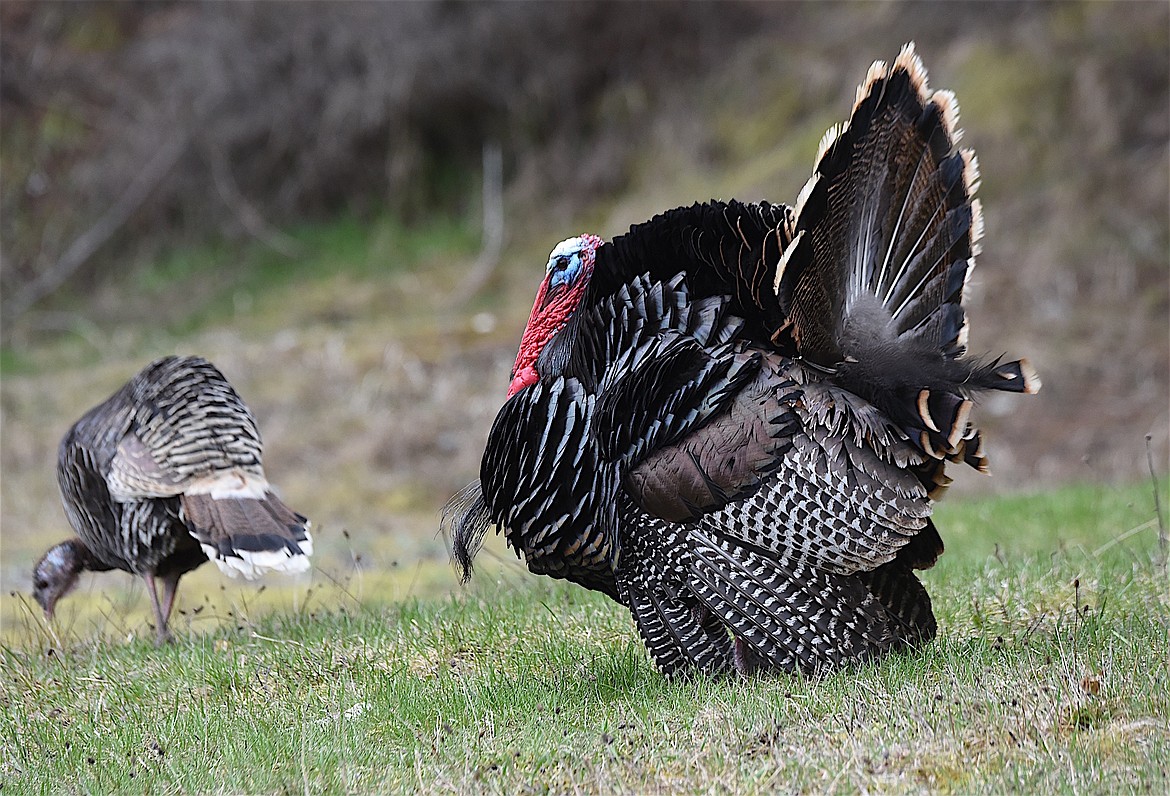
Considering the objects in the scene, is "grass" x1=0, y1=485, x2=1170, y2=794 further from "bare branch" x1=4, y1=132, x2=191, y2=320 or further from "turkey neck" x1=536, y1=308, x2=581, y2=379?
"bare branch" x1=4, y1=132, x2=191, y2=320

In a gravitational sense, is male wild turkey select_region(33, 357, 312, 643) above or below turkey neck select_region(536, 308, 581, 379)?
below

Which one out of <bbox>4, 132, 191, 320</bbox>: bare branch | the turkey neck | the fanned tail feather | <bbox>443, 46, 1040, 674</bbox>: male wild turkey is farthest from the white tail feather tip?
<bbox>4, 132, 191, 320</bbox>: bare branch

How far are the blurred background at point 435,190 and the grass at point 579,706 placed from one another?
5721mm

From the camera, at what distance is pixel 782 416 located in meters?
4.47

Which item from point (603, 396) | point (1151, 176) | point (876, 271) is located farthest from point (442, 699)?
point (1151, 176)

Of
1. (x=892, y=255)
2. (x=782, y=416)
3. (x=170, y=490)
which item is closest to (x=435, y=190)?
(x=170, y=490)

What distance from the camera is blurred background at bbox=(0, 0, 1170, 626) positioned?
549 inches

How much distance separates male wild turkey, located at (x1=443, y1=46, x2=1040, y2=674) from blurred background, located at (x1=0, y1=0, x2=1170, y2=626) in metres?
6.77

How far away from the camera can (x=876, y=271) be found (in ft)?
15.1

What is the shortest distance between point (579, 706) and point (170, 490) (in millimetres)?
2961

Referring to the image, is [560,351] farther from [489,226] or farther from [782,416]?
[489,226]

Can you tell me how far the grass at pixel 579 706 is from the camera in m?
3.64

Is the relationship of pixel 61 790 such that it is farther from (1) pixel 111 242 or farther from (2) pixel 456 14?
(1) pixel 111 242

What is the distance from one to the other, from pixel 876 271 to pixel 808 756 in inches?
71.1
